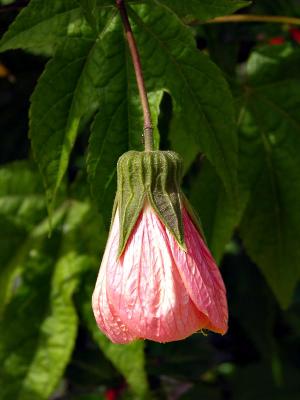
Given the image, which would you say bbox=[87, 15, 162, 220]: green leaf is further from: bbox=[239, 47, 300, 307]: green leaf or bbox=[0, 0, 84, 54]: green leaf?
bbox=[239, 47, 300, 307]: green leaf

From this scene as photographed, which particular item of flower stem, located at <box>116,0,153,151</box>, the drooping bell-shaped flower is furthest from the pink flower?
flower stem, located at <box>116,0,153,151</box>

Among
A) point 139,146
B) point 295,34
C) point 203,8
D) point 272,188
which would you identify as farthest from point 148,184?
point 295,34

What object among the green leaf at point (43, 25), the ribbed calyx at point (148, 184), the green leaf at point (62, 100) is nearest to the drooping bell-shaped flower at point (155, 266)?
the ribbed calyx at point (148, 184)

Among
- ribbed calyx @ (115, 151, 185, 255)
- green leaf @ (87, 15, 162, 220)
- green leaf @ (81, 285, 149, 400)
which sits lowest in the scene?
green leaf @ (81, 285, 149, 400)

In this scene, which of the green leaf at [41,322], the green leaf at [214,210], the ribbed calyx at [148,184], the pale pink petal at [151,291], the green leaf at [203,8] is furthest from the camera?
the green leaf at [41,322]

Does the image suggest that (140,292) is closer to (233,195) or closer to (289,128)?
A: (233,195)

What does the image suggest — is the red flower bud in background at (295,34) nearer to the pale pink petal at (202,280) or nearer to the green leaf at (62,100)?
the green leaf at (62,100)

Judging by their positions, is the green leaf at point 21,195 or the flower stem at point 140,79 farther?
the green leaf at point 21,195
